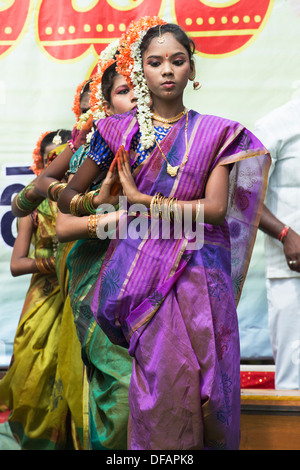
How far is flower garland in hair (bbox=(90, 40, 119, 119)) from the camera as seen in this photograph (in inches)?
152

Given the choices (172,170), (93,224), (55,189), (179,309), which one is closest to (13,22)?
(55,189)

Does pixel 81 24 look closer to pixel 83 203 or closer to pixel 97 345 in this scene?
pixel 83 203

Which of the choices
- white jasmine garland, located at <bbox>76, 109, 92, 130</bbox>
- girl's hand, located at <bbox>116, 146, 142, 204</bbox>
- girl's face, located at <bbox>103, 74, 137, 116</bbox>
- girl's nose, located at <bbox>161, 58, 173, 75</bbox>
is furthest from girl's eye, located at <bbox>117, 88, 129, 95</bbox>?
girl's hand, located at <bbox>116, 146, 142, 204</bbox>

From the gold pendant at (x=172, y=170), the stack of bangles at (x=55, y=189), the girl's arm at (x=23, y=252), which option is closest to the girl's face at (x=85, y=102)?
the stack of bangles at (x=55, y=189)

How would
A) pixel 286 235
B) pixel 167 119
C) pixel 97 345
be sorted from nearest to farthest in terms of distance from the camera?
pixel 167 119 < pixel 97 345 < pixel 286 235

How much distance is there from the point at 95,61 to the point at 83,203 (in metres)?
2.10

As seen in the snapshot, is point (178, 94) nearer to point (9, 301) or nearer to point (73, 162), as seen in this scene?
point (73, 162)

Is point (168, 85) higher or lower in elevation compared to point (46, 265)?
higher

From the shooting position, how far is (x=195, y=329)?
106 inches

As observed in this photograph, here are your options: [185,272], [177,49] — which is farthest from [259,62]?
[185,272]

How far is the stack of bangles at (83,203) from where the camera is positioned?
10.2 ft

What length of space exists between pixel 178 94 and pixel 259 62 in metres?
2.05

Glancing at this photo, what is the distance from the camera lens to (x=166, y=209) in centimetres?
275

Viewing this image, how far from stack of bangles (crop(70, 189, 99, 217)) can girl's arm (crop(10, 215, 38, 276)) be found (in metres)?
1.58
